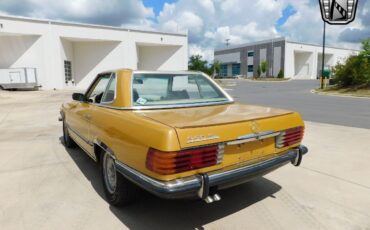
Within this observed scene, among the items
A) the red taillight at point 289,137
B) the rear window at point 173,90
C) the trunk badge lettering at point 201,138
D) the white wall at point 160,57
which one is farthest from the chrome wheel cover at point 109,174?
the white wall at point 160,57

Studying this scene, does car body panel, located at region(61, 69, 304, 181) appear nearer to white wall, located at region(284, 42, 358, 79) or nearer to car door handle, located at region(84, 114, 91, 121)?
car door handle, located at region(84, 114, 91, 121)

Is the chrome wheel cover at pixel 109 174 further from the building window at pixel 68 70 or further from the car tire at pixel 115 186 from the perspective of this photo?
the building window at pixel 68 70

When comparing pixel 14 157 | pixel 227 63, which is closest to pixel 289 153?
pixel 14 157

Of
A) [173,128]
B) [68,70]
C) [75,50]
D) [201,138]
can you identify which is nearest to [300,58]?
[75,50]

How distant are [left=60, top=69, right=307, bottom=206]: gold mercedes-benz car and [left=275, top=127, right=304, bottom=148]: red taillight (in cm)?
1

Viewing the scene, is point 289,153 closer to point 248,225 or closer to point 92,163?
point 248,225

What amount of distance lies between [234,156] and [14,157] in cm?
457

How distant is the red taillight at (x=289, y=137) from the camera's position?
308cm

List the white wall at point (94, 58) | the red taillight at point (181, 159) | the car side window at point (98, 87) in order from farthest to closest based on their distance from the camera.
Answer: the white wall at point (94, 58) → the car side window at point (98, 87) → the red taillight at point (181, 159)

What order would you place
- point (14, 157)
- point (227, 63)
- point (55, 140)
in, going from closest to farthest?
1. point (14, 157)
2. point (55, 140)
3. point (227, 63)

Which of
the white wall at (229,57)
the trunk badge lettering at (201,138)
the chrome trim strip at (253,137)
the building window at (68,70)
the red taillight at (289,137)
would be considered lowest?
the red taillight at (289,137)

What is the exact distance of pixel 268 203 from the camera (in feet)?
11.0

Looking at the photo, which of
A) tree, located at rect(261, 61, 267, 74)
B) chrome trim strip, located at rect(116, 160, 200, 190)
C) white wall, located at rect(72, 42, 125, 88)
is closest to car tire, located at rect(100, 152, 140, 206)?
chrome trim strip, located at rect(116, 160, 200, 190)

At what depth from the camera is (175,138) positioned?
2.26 m
